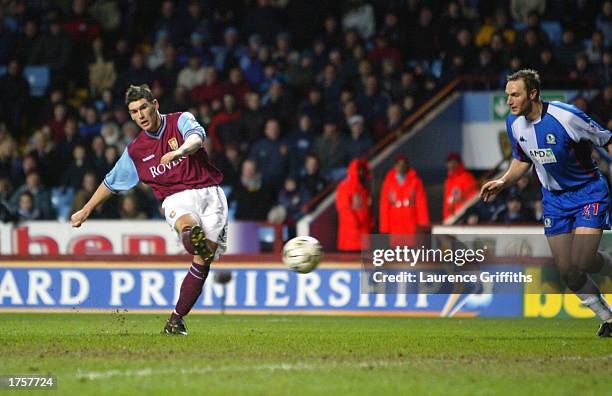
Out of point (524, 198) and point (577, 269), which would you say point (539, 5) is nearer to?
point (524, 198)

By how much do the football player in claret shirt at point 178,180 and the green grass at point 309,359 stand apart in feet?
1.87

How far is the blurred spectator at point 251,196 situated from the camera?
56.7ft

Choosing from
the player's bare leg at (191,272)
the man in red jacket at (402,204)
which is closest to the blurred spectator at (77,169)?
the man in red jacket at (402,204)

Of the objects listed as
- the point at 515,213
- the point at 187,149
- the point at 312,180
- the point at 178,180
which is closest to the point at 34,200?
the point at 312,180

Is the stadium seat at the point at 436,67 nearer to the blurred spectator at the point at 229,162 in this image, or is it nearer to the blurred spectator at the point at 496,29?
the blurred spectator at the point at 496,29

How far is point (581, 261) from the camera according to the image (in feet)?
32.2

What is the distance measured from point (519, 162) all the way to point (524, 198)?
640cm

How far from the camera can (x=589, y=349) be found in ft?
30.0

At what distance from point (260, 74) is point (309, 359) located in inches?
492

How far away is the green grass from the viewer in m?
6.94

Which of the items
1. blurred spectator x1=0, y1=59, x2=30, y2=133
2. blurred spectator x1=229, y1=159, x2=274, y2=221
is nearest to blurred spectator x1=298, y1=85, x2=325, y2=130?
blurred spectator x1=229, y1=159, x2=274, y2=221

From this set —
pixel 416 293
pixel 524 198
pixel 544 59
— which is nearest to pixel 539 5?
pixel 544 59

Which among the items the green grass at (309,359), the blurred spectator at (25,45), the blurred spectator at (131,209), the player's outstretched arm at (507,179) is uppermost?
the blurred spectator at (25,45)

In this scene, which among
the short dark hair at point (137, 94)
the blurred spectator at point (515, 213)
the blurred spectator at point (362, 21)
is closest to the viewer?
the short dark hair at point (137, 94)
